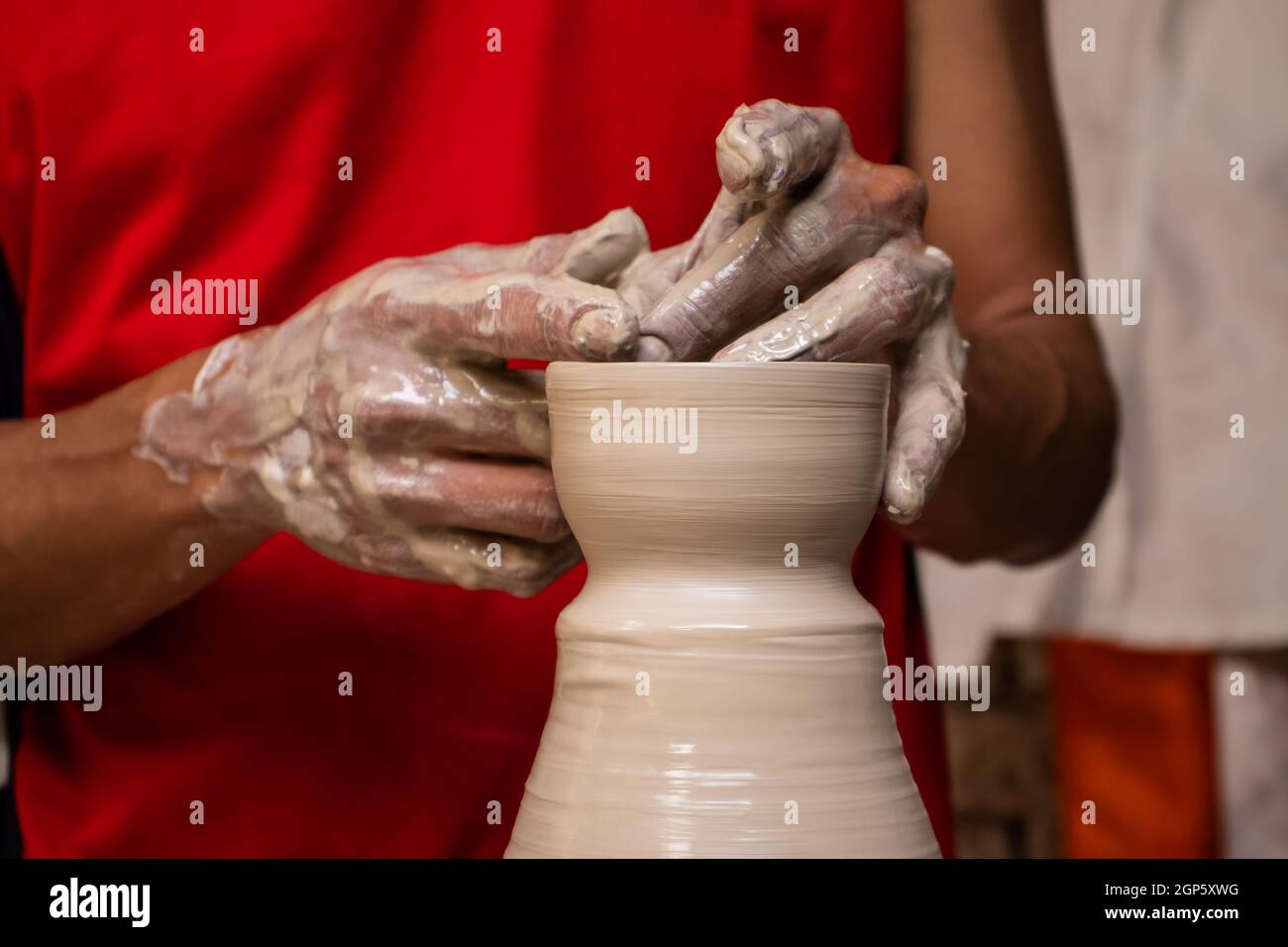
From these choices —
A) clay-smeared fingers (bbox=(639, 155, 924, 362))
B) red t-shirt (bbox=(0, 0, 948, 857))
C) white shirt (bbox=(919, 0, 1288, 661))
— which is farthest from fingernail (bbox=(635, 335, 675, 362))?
white shirt (bbox=(919, 0, 1288, 661))

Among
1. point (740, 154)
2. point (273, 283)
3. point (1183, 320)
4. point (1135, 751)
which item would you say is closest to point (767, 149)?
point (740, 154)

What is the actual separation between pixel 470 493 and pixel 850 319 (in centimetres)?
25

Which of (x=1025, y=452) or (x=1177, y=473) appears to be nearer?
(x=1025, y=452)

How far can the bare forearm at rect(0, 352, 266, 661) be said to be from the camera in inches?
35.7

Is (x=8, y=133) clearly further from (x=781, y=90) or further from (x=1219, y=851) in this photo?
(x=1219, y=851)

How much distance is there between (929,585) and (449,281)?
4.84 ft

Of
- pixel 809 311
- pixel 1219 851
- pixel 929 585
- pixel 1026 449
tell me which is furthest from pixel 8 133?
pixel 1219 851

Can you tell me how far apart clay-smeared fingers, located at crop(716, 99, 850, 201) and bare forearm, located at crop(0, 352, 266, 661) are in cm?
41

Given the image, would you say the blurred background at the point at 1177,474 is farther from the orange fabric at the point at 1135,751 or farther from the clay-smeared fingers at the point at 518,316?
the clay-smeared fingers at the point at 518,316

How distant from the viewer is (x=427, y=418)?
0.78 m

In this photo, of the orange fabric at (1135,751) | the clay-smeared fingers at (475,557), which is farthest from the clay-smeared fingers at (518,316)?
the orange fabric at (1135,751)

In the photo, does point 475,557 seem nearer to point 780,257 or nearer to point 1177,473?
point 780,257

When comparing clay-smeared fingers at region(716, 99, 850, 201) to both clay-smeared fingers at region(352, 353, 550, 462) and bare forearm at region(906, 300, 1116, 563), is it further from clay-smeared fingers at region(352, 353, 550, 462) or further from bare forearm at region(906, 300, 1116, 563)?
bare forearm at region(906, 300, 1116, 563)

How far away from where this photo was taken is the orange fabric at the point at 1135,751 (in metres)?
1.95
